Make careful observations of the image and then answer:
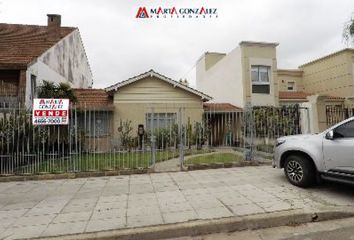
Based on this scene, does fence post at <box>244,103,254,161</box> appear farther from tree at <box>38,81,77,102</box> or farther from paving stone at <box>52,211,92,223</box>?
tree at <box>38,81,77,102</box>

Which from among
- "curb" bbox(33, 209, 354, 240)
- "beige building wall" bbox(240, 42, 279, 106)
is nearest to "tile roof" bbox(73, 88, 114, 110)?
"beige building wall" bbox(240, 42, 279, 106)

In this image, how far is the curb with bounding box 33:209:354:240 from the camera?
418cm

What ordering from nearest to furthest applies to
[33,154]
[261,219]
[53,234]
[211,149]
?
[53,234] < [261,219] < [33,154] < [211,149]

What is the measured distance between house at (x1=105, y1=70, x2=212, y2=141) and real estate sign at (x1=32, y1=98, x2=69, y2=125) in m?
6.79

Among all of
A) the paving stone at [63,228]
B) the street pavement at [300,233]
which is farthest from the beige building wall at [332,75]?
the paving stone at [63,228]

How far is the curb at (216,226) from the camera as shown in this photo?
13.7 ft

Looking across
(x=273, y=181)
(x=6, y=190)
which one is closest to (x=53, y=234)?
(x=6, y=190)

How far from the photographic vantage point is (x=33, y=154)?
28.5 ft

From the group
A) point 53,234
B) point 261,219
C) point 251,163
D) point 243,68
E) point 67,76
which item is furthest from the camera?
point 67,76

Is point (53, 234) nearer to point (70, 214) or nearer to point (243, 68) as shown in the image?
point (70, 214)

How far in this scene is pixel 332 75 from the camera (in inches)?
870

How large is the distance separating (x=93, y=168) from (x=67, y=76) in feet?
43.9

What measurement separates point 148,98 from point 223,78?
6937 mm

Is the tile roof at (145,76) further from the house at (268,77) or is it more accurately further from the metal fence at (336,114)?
the metal fence at (336,114)
